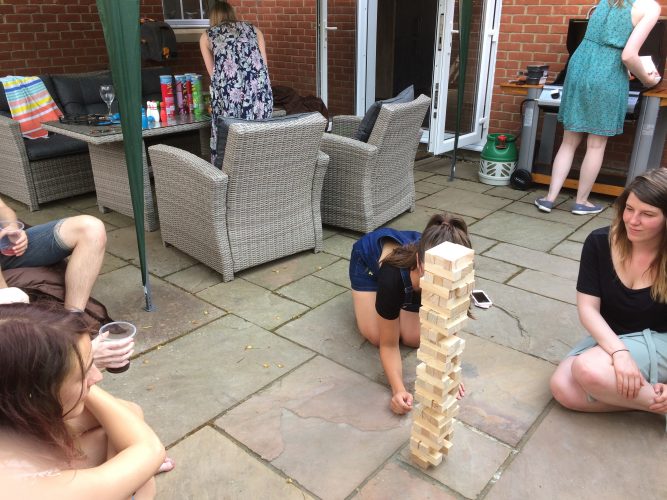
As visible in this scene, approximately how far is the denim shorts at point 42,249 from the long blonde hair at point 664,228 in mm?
2152

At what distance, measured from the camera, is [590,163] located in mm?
3975

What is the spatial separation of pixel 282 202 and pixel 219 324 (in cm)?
84

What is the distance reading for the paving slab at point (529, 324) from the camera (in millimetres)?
2434

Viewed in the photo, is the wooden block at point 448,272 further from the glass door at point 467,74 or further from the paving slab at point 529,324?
the glass door at point 467,74

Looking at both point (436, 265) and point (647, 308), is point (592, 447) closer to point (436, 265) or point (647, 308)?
point (647, 308)

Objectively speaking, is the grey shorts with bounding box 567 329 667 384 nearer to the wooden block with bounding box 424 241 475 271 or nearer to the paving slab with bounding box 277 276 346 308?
the wooden block with bounding box 424 241 475 271

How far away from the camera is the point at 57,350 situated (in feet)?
2.99

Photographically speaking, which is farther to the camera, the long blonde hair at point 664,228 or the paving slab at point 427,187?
the paving slab at point 427,187

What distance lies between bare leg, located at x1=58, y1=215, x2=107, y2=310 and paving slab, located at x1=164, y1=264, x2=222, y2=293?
639mm

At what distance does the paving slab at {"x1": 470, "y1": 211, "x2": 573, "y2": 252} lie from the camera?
3.60 metres

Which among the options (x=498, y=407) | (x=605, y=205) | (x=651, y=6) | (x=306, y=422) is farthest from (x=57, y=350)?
(x=605, y=205)

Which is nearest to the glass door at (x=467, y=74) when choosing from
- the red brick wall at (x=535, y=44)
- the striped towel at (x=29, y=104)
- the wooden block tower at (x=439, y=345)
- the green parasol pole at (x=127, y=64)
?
the red brick wall at (x=535, y=44)

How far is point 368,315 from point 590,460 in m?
0.97

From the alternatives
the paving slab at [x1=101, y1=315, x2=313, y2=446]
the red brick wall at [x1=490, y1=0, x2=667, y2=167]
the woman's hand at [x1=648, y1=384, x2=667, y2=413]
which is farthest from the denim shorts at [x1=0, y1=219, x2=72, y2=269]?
the red brick wall at [x1=490, y1=0, x2=667, y2=167]
